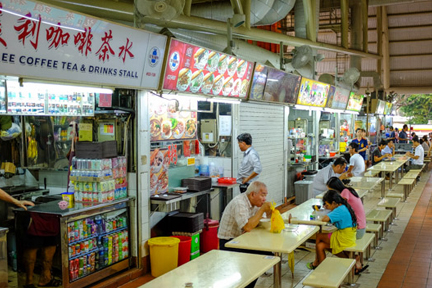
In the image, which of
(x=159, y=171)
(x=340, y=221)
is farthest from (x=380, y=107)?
(x=159, y=171)

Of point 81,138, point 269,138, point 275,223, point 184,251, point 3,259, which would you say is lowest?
point 184,251

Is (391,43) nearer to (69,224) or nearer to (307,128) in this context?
(307,128)

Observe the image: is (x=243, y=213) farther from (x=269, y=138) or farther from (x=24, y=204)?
(x=269, y=138)

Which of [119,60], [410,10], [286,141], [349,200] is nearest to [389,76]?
[410,10]

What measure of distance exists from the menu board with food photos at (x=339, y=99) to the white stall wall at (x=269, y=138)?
2.60 metres

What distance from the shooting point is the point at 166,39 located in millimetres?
6559

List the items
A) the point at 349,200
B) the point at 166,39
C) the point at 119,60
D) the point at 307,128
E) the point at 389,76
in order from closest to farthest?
the point at 119,60 → the point at 166,39 → the point at 349,200 → the point at 307,128 → the point at 389,76

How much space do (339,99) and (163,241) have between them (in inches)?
400

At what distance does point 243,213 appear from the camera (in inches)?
234

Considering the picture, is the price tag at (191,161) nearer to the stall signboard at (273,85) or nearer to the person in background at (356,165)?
the stall signboard at (273,85)

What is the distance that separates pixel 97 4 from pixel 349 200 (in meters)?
4.72

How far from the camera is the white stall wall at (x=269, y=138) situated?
10.7m

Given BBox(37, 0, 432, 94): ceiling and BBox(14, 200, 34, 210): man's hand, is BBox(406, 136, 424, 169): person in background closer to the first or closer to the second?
BBox(37, 0, 432, 94): ceiling

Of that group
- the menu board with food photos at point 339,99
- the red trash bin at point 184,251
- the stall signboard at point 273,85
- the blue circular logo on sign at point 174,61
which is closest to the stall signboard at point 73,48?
the blue circular logo on sign at point 174,61
